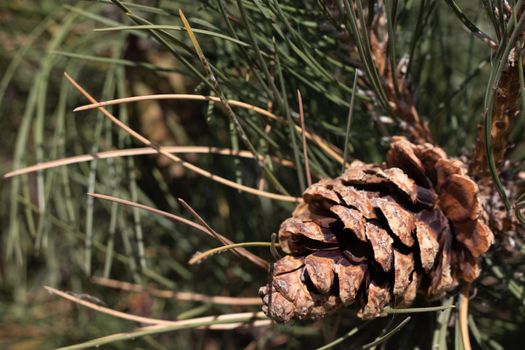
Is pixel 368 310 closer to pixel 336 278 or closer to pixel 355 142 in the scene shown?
pixel 336 278

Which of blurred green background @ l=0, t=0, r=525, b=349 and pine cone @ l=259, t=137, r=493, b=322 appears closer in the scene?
pine cone @ l=259, t=137, r=493, b=322

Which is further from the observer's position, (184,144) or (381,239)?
(184,144)

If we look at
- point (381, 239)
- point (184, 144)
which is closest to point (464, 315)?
point (381, 239)

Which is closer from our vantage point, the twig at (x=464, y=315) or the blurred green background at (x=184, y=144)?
the twig at (x=464, y=315)

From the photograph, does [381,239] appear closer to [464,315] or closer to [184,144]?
[464,315]

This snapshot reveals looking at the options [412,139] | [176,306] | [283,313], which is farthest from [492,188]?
[176,306]

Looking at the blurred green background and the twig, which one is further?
the blurred green background

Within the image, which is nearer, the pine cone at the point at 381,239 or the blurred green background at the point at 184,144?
the pine cone at the point at 381,239

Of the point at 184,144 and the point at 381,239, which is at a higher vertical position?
the point at 184,144
